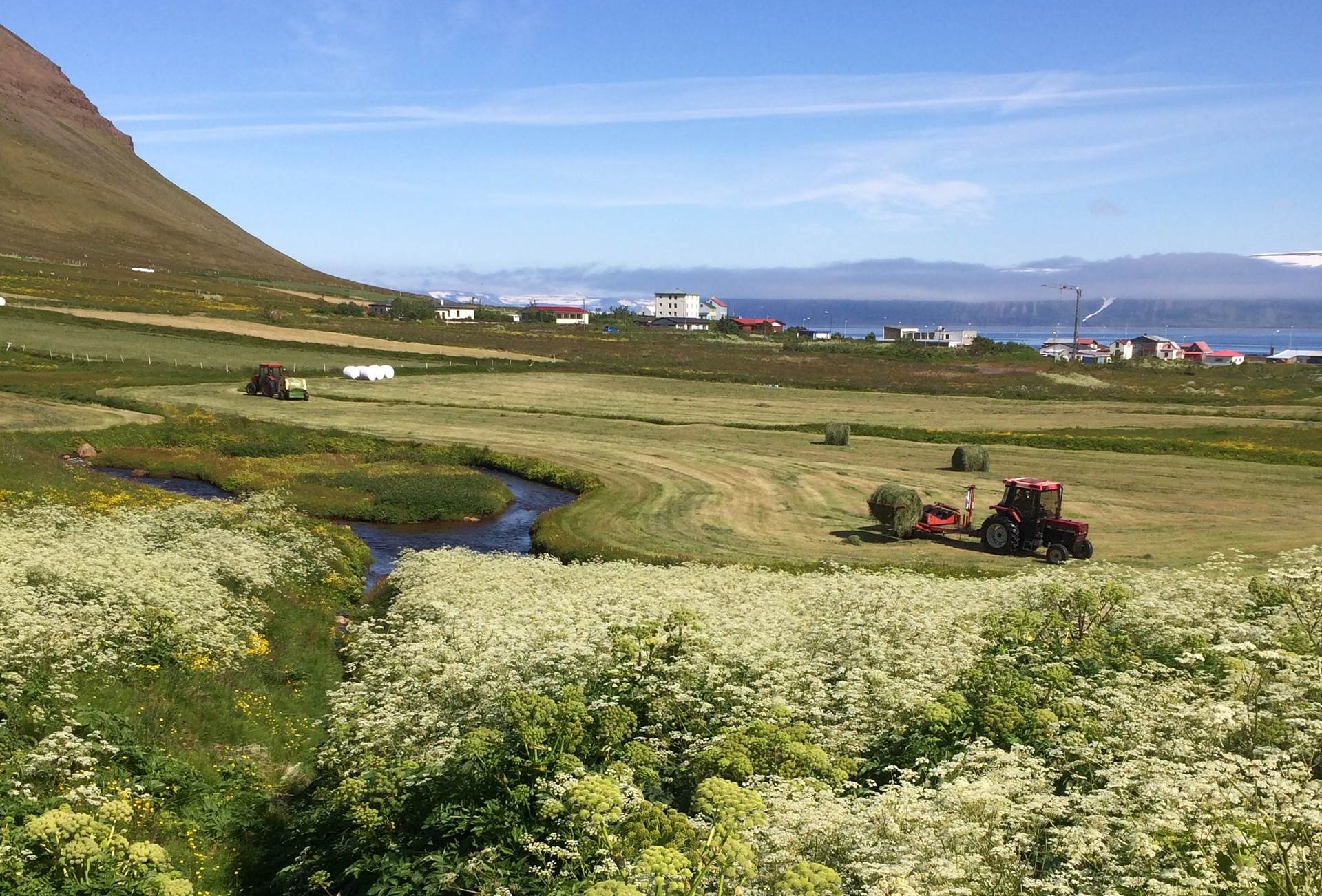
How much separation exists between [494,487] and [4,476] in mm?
19770

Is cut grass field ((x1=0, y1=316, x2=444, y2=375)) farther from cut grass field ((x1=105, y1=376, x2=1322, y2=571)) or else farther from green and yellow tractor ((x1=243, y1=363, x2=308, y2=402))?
cut grass field ((x1=105, y1=376, x2=1322, y2=571))

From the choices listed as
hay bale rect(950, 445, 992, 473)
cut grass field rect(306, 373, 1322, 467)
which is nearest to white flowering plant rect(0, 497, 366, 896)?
hay bale rect(950, 445, 992, 473)

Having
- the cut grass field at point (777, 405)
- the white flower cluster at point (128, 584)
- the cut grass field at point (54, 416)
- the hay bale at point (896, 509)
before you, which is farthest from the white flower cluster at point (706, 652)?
the cut grass field at point (777, 405)

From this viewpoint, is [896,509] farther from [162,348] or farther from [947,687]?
[162,348]

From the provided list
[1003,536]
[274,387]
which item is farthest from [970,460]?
[274,387]

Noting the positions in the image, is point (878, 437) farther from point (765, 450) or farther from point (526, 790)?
point (526, 790)

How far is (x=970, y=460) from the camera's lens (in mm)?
49062

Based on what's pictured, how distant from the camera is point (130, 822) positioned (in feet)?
41.0

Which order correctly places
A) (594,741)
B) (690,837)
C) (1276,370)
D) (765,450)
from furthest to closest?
(1276,370), (765,450), (594,741), (690,837)

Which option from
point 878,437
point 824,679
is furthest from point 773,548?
point 878,437

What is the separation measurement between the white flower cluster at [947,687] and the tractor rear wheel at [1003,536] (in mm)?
11508

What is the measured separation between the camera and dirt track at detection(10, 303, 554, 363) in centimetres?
11006

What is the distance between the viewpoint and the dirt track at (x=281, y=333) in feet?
361

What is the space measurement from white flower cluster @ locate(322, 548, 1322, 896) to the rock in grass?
3534cm
